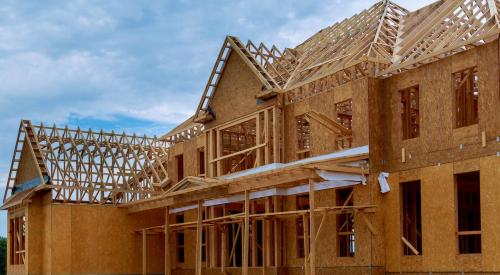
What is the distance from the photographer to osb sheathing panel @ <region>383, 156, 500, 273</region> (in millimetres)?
20141

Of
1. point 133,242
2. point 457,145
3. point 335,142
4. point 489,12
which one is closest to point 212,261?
point 133,242

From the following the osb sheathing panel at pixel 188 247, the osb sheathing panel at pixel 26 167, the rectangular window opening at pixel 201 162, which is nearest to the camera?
the osb sheathing panel at pixel 188 247

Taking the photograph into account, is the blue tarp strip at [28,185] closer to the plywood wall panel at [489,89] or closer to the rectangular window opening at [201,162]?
the rectangular window opening at [201,162]

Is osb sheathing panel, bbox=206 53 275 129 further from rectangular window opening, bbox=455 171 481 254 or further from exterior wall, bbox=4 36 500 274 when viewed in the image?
rectangular window opening, bbox=455 171 481 254

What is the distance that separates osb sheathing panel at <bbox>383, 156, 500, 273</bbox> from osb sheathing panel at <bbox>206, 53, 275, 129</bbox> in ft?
24.7

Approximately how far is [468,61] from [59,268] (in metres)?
20.3

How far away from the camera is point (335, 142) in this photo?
2527 centimetres

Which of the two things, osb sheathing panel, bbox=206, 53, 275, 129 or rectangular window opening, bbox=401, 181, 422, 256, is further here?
osb sheathing panel, bbox=206, 53, 275, 129

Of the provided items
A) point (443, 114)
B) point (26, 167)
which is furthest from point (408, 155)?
point (26, 167)

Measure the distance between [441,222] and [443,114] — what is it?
3257mm

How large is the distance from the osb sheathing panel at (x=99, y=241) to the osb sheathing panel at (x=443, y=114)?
15.8 meters

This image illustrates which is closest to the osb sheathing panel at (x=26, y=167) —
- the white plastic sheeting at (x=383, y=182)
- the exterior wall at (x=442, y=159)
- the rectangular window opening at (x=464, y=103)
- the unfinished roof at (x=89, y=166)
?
the unfinished roof at (x=89, y=166)

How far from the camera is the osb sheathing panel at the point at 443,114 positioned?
2058cm

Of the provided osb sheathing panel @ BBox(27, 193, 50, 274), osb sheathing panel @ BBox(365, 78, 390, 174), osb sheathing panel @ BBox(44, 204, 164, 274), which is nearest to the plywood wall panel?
osb sheathing panel @ BBox(365, 78, 390, 174)
